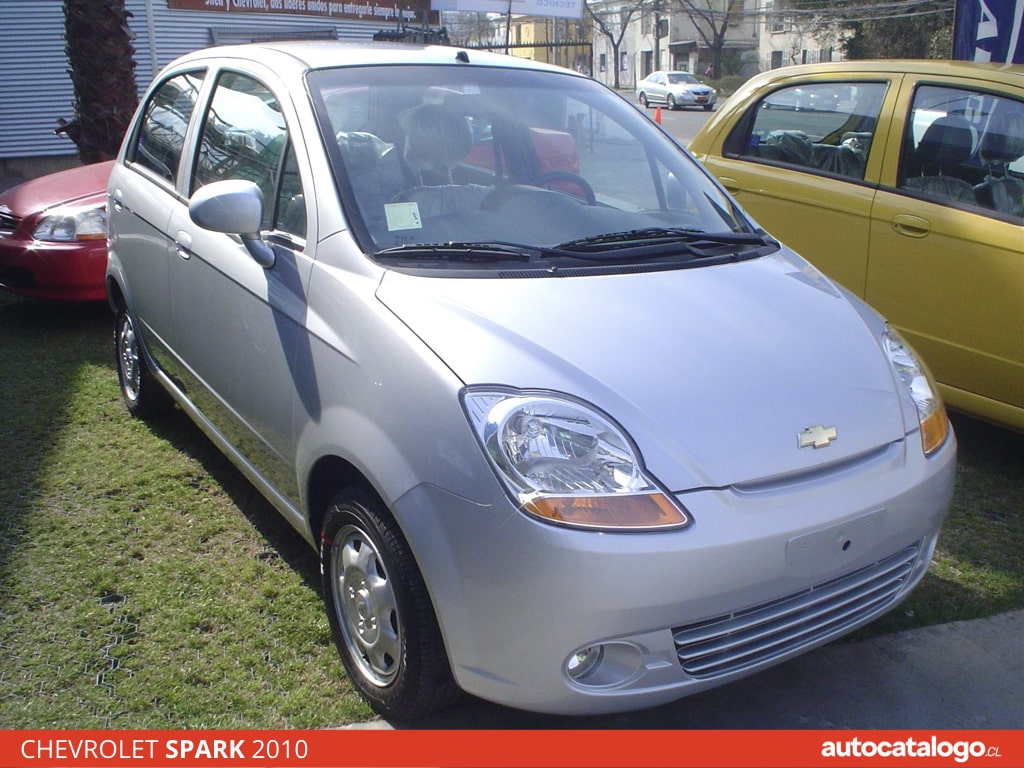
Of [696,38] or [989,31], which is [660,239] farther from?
[696,38]

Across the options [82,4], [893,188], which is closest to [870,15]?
[82,4]

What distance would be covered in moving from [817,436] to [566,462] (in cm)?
65

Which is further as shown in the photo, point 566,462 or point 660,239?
point 660,239

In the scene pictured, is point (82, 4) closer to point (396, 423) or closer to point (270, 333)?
point (270, 333)

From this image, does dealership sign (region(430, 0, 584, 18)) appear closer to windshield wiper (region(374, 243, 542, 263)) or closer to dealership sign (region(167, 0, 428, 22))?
dealership sign (region(167, 0, 428, 22))

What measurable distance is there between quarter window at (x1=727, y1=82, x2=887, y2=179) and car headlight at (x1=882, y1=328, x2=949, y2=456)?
2113 mm

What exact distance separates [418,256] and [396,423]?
1.96 feet

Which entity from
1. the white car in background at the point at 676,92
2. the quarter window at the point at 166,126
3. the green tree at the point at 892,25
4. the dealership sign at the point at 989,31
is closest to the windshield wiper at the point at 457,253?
the quarter window at the point at 166,126

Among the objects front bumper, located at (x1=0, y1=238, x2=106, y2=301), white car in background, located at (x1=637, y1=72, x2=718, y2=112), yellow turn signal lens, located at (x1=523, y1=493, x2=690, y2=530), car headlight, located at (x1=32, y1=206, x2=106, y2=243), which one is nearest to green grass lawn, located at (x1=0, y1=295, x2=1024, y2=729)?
yellow turn signal lens, located at (x1=523, y1=493, x2=690, y2=530)

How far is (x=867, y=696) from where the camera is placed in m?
2.83

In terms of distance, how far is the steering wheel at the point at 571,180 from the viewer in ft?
10.9

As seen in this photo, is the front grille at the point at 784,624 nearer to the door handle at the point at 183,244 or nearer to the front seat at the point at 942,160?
the door handle at the point at 183,244

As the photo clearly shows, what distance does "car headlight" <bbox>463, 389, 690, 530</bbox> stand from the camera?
2.12m

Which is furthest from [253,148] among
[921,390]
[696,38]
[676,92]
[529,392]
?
[696,38]
